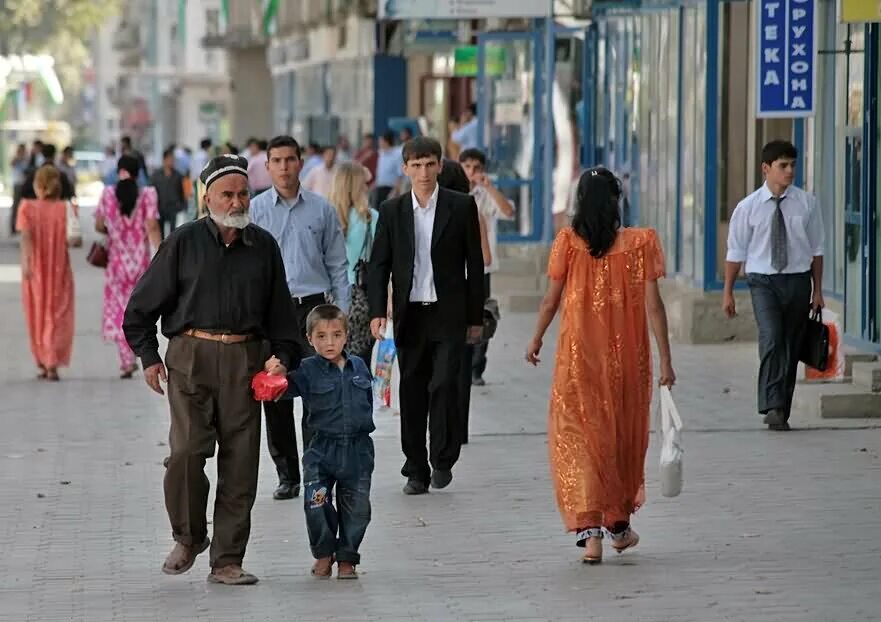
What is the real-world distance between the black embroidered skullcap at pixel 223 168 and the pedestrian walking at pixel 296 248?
81.8 inches

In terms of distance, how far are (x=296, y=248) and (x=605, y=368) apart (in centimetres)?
232

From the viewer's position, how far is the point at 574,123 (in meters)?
26.4

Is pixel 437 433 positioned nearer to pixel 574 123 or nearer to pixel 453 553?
pixel 453 553

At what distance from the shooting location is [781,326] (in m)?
13.2

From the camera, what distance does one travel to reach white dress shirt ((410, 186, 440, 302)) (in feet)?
35.9

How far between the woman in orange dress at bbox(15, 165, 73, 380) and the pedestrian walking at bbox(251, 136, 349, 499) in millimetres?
6478

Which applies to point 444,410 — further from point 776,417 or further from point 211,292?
point 776,417

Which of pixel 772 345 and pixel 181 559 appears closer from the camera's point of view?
pixel 181 559

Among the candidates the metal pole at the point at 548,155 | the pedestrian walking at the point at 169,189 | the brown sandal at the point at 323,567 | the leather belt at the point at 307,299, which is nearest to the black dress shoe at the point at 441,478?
the leather belt at the point at 307,299

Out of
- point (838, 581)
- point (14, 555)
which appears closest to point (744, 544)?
point (838, 581)

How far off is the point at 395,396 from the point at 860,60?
3.77 metres

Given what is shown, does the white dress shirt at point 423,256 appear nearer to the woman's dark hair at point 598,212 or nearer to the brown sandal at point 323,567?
the woman's dark hair at point 598,212

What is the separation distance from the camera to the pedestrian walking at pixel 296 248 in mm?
10906

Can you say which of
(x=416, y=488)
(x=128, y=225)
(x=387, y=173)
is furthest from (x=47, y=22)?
(x=416, y=488)
